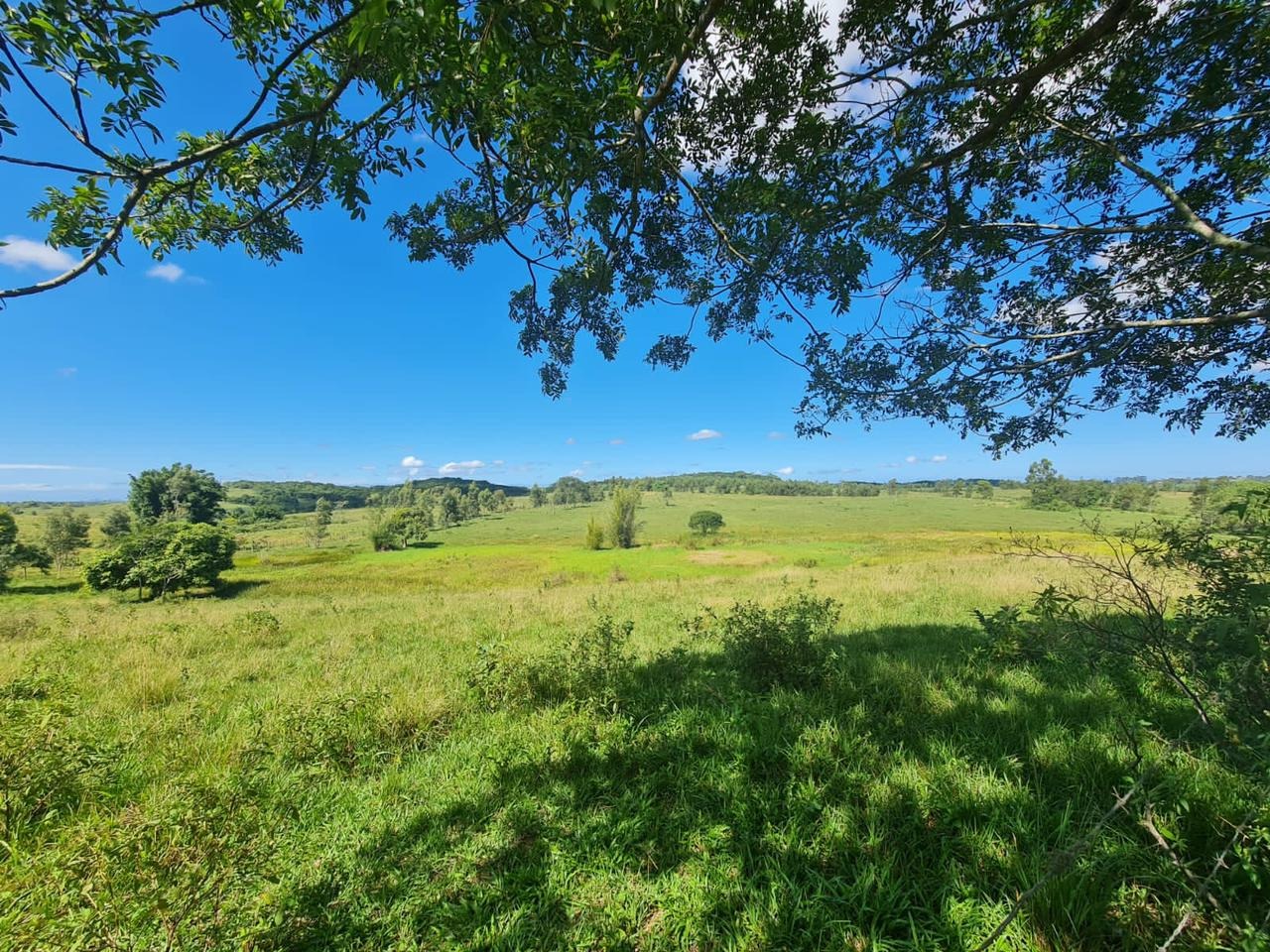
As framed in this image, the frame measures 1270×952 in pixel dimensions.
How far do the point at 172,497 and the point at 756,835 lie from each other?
86544 mm

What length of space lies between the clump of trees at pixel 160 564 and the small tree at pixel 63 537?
83.3ft

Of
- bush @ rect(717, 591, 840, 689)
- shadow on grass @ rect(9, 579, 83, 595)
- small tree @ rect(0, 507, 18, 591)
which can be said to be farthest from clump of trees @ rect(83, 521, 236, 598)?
bush @ rect(717, 591, 840, 689)

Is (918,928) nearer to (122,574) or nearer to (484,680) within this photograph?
(484,680)

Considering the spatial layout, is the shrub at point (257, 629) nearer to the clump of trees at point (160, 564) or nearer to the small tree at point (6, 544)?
the clump of trees at point (160, 564)

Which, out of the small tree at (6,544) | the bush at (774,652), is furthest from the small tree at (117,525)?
the bush at (774,652)

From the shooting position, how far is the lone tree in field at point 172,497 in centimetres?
5647

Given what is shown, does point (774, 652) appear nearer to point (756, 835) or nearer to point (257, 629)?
point (756, 835)

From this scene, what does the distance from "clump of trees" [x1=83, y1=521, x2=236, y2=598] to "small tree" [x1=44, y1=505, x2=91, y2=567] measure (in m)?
25.4

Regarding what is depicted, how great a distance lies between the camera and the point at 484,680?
4.84 metres

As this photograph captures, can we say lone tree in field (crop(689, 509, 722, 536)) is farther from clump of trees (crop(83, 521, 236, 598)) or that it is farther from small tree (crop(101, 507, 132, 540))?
small tree (crop(101, 507, 132, 540))

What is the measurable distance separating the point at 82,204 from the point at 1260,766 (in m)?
8.30

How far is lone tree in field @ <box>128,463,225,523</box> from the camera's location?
185 feet

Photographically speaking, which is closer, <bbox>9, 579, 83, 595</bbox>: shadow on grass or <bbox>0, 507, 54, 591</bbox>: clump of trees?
<bbox>9, 579, 83, 595</bbox>: shadow on grass

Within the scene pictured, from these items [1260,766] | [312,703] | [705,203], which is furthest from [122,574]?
[1260,766]
